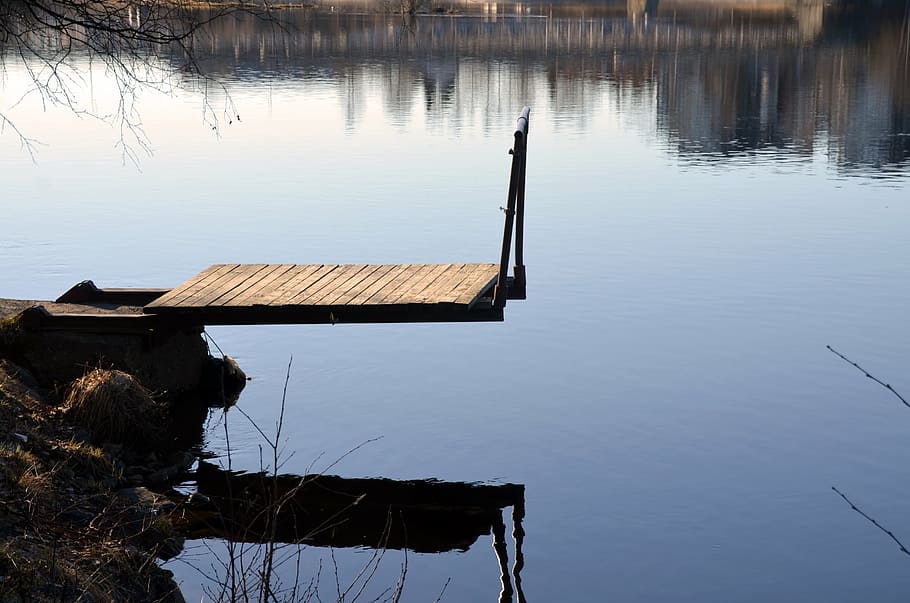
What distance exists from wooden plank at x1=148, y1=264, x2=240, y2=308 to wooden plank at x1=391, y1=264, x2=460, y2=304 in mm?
1877

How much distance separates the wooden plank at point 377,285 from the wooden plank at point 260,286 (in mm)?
869

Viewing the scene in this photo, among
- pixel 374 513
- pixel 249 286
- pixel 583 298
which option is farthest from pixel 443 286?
pixel 583 298

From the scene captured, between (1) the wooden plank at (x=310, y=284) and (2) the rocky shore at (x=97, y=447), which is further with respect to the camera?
(1) the wooden plank at (x=310, y=284)

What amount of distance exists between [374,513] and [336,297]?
234 centimetres

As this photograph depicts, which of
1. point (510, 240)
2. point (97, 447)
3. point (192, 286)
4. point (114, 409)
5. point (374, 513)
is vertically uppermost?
point (510, 240)

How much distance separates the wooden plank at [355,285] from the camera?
11364 millimetres

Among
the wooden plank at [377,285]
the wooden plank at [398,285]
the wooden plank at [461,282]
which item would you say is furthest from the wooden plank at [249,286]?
the wooden plank at [461,282]

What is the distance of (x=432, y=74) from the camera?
46.2 meters

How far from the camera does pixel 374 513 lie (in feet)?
32.1

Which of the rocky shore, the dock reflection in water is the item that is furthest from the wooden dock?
the dock reflection in water

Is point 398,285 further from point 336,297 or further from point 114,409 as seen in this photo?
point 114,409

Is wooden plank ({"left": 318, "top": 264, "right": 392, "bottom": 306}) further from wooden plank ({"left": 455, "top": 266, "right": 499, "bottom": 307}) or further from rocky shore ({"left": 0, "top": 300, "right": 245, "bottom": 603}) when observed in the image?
rocky shore ({"left": 0, "top": 300, "right": 245, "bottom": 603})

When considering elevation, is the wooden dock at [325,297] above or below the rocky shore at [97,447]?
above

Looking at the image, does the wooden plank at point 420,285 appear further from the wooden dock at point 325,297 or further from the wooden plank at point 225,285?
the wooden plank at point 225,285
